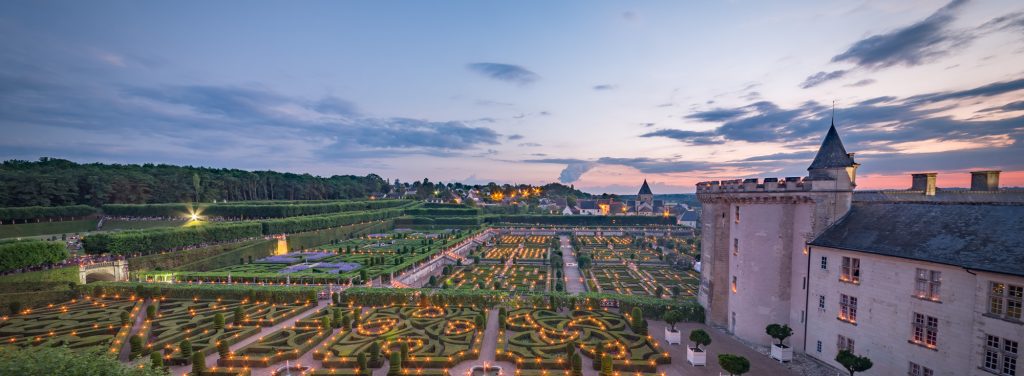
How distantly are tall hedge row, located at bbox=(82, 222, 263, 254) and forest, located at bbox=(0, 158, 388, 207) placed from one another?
51591 mm

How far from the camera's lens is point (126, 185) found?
94.9 meters

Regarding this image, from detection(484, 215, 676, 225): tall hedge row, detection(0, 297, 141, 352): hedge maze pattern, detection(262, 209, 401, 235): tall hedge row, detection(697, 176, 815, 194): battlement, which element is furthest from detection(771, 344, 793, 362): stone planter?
detection(484, 215, 676, 225): tall hedge row

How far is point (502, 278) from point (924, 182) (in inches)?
1728

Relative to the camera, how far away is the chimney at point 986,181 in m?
24.1

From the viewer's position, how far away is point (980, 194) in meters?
23.2

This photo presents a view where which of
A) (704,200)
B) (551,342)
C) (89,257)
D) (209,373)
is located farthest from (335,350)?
(89,257)

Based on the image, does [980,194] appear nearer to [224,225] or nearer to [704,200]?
[704,200]

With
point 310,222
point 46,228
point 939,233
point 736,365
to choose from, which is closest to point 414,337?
point 736,365

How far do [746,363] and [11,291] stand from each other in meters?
63.7

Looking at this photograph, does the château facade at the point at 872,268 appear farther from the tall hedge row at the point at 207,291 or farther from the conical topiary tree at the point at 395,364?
the tall hedge row at the point at 207,291

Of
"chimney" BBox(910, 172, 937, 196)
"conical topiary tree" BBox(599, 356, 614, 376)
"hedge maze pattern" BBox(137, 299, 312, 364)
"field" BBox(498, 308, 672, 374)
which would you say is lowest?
"hedge maze pattern" BBox(137, 299, 312, 364)

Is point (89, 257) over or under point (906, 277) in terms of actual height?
under

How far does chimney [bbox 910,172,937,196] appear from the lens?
26.6 meters

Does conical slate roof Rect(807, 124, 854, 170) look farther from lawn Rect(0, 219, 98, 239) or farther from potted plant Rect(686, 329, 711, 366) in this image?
lawn Rect(0, 219, 98, 239)
